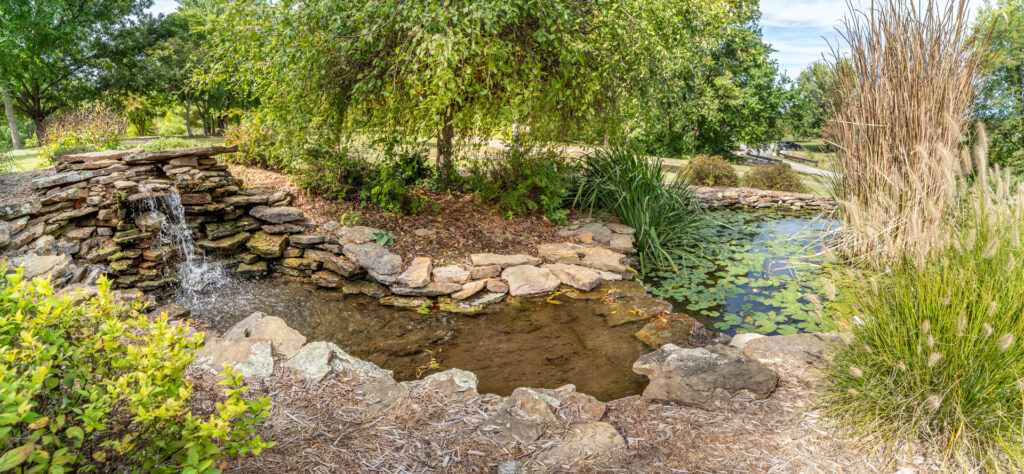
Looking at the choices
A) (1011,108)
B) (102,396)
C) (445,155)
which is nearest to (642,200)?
(445,155)

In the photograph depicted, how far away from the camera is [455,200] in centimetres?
670

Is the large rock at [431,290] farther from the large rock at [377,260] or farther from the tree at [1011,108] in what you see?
the tree at [1011,108]

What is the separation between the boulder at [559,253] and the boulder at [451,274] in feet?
3.27

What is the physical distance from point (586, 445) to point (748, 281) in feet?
12.1

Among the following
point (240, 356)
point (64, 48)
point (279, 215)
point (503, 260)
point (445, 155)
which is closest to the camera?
point (240, 356)

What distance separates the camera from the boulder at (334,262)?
527 cm

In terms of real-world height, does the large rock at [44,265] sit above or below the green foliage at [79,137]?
below

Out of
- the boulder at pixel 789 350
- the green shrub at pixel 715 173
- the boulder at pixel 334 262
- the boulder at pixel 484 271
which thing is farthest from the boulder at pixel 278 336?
the green shrub at pixel 715 173

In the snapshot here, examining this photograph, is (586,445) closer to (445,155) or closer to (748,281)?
(748,281)

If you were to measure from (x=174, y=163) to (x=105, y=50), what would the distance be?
20478 millimetres

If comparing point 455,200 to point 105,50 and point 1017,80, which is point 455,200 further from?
point 105,50

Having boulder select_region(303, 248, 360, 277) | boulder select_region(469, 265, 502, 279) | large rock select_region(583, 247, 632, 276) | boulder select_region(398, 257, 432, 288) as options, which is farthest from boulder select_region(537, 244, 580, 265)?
boulder select_region(303, 248, 360, 277)

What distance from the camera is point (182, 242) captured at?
549 cm

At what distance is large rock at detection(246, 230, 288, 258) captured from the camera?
557cm
